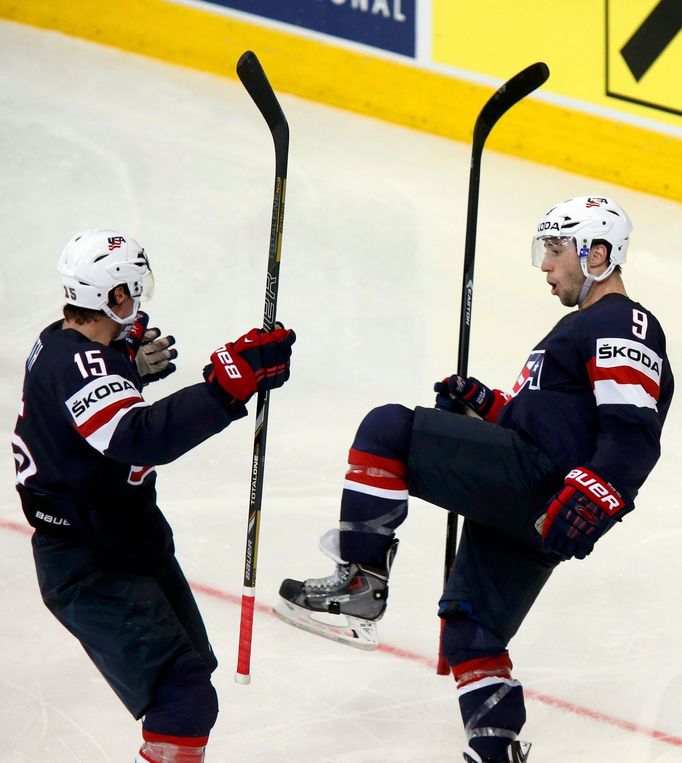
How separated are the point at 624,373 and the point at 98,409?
1.38 m

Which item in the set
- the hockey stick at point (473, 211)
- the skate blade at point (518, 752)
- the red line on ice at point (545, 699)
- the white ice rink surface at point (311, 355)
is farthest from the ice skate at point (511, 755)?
the red line on ice at point (545, 699)

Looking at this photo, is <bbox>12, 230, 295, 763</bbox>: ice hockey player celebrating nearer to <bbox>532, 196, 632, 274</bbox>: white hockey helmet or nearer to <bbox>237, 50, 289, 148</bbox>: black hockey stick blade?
<bbox>237, 50, 289, 148</bbox>: black hockey stick blade

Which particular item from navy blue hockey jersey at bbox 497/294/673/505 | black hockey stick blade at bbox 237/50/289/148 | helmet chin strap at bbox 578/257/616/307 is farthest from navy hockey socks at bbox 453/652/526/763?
black hockey stick blade at bbox 237/50/289/148

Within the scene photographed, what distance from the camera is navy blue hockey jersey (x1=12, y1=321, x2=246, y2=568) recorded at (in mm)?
3646

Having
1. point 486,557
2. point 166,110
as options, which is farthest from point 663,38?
point 486,557

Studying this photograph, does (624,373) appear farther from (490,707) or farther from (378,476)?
(490,707)

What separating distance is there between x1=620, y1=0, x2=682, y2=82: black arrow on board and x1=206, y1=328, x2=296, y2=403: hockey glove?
4568 millimetres

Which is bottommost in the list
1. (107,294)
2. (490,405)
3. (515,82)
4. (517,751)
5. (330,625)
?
(517,751)

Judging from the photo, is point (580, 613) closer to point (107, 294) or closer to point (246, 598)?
point (246, 598)

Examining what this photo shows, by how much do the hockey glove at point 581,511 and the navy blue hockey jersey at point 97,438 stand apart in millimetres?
893

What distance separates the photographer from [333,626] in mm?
3807

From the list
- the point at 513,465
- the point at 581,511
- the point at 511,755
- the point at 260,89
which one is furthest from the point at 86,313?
the point at 511,755

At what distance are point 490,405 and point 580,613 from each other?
113 cm

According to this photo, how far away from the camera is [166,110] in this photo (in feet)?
28.0
